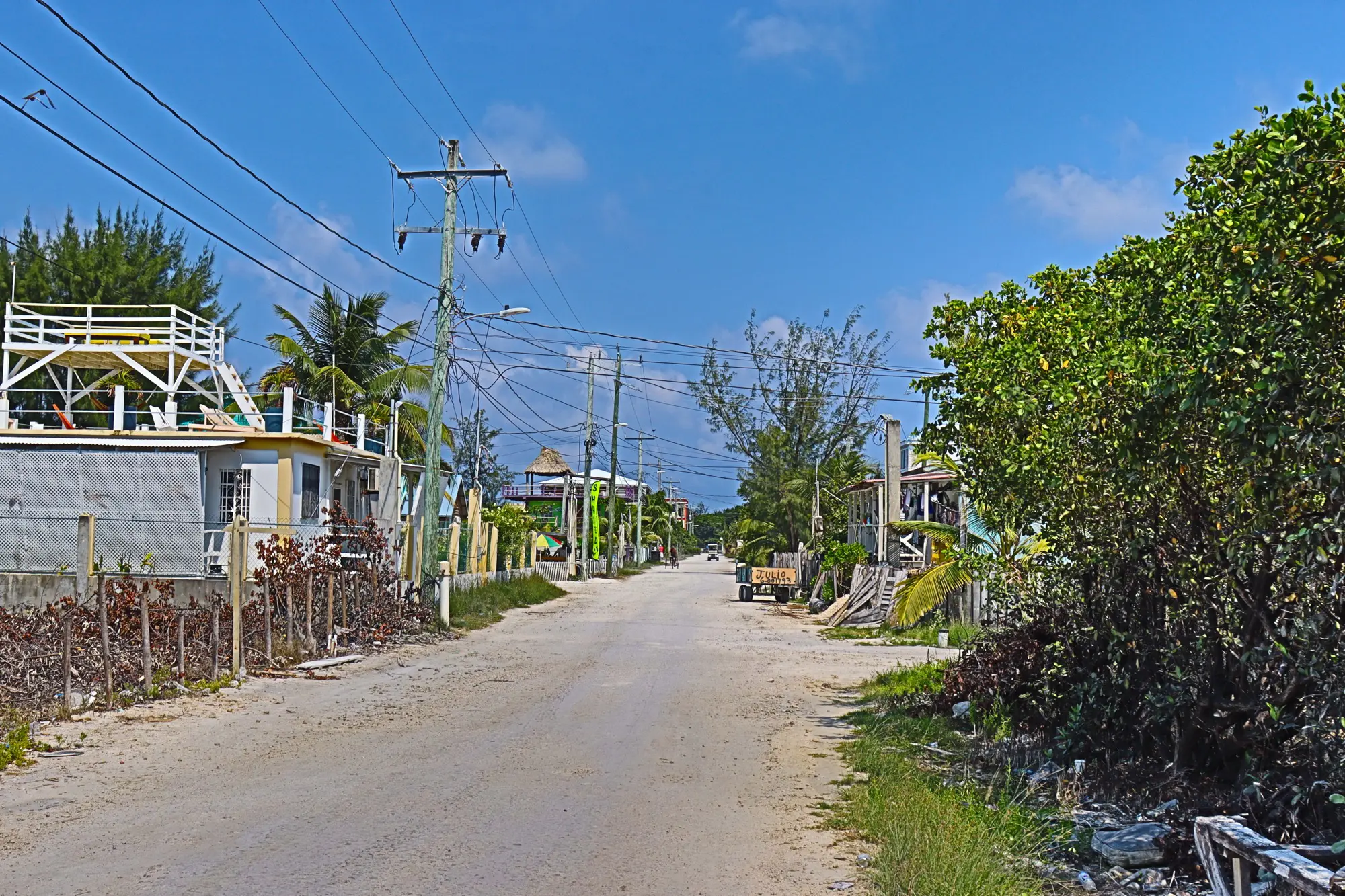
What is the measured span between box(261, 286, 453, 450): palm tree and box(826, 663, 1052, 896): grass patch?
25270 mm

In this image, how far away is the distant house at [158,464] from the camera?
72.6 feet

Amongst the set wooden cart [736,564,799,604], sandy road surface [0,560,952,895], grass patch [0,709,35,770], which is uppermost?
grass patch [0,709,35,770]

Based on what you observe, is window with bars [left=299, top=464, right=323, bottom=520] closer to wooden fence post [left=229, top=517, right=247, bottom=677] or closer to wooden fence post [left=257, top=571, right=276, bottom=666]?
wooden fence post [left=257, top=571, right=276, bottom=666]

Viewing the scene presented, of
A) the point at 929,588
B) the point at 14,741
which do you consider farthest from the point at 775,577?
the point at 14,741

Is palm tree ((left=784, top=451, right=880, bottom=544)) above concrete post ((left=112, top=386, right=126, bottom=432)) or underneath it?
underneath

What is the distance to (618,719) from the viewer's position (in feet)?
41.7

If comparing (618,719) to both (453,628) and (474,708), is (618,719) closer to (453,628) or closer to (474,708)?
(474,708)

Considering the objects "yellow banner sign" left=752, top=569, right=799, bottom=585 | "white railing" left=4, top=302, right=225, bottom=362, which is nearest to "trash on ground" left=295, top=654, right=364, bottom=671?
"white railing" left=4, top=302, right=225, bottom=362

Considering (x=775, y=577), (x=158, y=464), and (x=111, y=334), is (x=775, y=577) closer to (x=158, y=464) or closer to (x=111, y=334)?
(x=158, y=464)

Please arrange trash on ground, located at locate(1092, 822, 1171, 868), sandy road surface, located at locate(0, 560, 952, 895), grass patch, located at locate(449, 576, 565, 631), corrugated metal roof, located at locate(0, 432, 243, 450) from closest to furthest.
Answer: sandy road surface, located at locate(0, 560, 952, 895), trash on ground, located at locate(1092, 822, 1171, 868), corrugated metal roof, located at locate(0, 432, 243, 450), grass patch, located at locate(449, 576, 565, 631)

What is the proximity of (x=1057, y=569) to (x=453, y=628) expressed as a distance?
15.8 meters

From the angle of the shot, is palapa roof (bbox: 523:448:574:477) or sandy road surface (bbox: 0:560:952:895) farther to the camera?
palapa roof (bbox: 523:448:574:477)

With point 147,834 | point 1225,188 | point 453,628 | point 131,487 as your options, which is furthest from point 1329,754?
point 131,487

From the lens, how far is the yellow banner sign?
39781 mm
